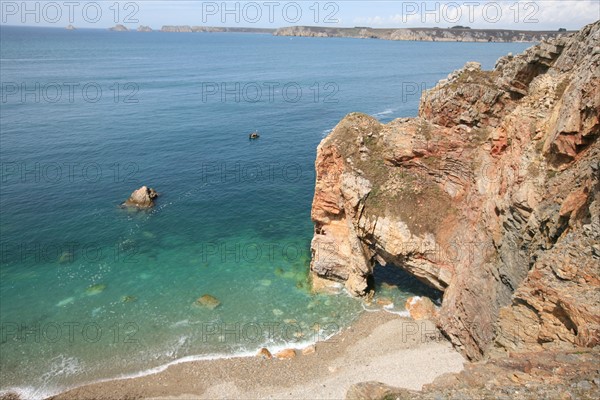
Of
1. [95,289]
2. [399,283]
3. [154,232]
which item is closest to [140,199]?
[154,232]

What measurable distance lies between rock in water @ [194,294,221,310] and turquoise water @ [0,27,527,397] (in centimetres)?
65

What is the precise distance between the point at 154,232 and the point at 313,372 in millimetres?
29661

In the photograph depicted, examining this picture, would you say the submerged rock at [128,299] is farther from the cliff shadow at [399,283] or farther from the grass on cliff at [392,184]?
the grass on cliff at [392,184]

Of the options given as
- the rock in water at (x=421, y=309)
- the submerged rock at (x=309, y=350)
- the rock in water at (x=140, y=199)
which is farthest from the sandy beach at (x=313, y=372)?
the rock in water at (x=140, y=199)

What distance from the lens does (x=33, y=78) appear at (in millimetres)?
126000

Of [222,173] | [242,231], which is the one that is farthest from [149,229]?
[222,173]

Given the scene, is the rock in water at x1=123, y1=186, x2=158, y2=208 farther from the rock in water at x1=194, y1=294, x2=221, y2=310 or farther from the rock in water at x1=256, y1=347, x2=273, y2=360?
the rock in water at x1=256, y1=347, x2=273, y2=360

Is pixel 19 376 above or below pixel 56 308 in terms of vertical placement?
below

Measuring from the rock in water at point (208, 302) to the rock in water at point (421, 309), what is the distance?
1895 cm

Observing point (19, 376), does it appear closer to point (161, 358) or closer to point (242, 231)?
point (161, 358)

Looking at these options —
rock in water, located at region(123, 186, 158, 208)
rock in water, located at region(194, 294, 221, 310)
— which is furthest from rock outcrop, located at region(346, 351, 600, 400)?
rock in water, located at region(123, 186, 158, 208)

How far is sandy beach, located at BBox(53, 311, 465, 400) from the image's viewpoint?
97.8 ft

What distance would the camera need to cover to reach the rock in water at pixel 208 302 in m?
38.7

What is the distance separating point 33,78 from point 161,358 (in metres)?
131
